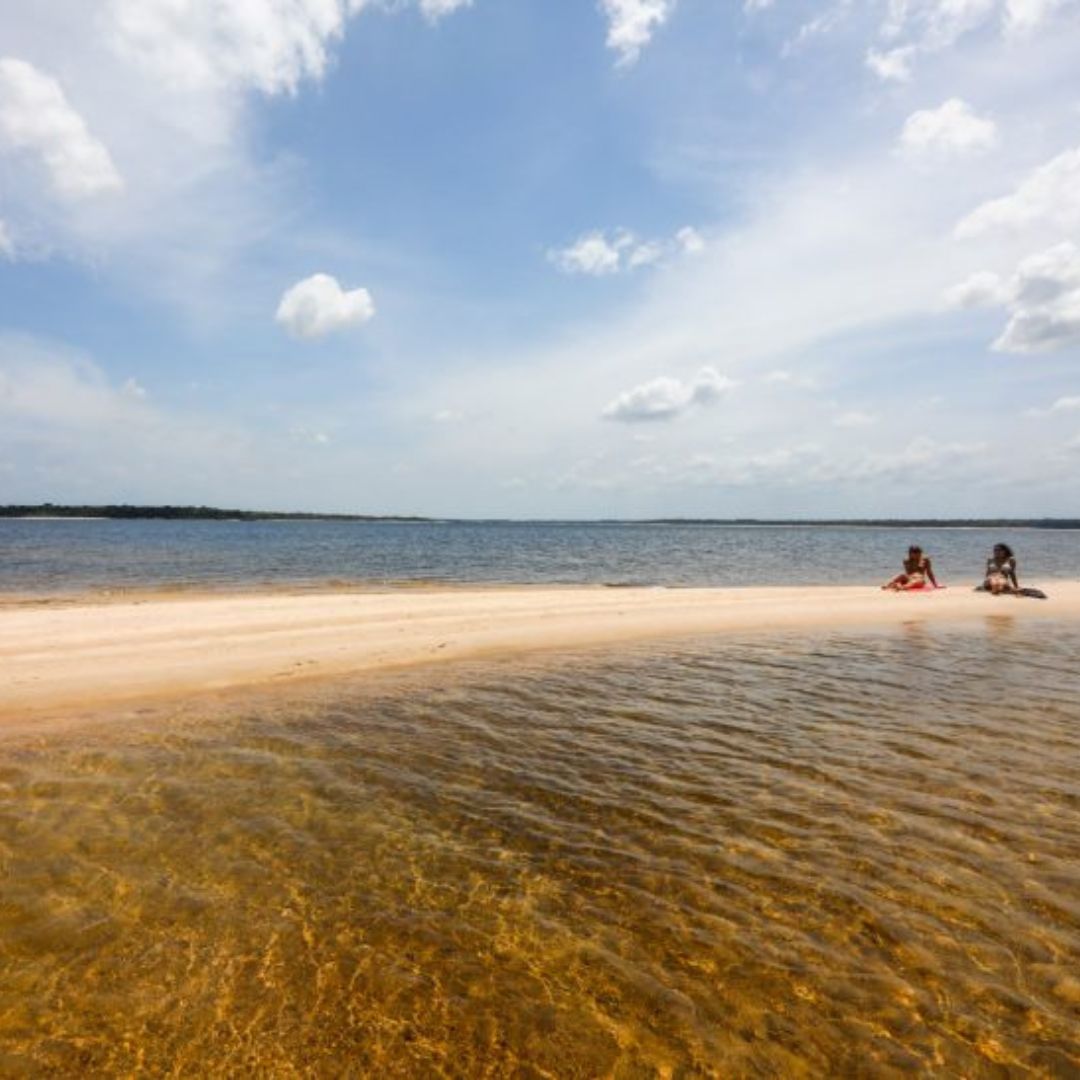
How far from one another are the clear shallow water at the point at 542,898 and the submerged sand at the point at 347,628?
3198mm

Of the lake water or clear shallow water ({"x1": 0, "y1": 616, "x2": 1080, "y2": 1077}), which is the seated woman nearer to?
the lake water

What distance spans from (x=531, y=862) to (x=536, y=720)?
4830mm

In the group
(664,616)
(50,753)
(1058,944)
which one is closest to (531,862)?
(1058,944)

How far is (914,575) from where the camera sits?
31594 mm

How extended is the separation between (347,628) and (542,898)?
1478 cm

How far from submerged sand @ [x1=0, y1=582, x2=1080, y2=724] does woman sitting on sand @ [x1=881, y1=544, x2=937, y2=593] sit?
0.98 m

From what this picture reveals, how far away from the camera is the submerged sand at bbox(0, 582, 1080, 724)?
13.8m

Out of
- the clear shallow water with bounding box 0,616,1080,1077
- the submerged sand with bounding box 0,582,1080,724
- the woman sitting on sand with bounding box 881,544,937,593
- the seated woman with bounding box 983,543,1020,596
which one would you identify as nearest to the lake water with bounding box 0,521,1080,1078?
the clear shallow water with bounding box 0,616,1080,1077

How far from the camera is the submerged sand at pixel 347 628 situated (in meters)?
13.8

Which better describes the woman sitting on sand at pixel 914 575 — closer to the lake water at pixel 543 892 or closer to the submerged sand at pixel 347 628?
the submerged sand at pixel 347 628

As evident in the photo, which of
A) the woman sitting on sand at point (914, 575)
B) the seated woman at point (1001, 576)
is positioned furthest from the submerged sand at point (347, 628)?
the woman sitting on sand at point (914, 575)

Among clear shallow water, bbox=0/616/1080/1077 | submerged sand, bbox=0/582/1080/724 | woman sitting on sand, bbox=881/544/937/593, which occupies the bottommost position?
clear shallow water, bbox=0/616/1080/1077

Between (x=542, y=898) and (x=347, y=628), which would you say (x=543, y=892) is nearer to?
(x=542, y=898)

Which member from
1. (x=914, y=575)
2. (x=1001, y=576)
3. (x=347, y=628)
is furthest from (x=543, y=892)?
(x=1001, y=576)
